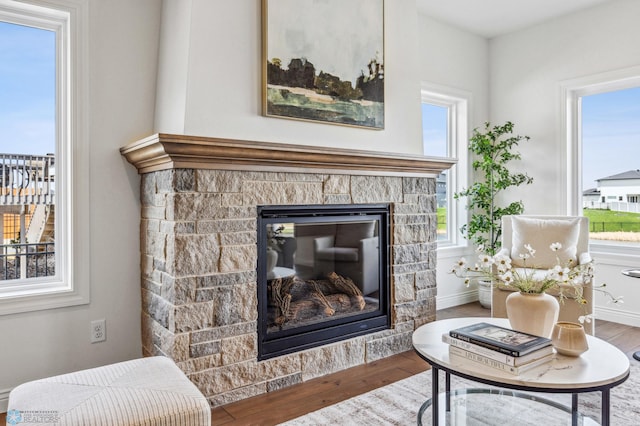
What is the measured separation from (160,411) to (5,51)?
2.12 meters

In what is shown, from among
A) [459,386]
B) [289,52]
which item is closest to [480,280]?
[459,386]

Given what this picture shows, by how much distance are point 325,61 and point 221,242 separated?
126cm

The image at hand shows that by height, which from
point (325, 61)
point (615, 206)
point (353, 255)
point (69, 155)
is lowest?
point (353, 255)

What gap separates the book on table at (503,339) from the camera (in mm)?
1619

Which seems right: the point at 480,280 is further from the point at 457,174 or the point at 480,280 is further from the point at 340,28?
the point at 340,28

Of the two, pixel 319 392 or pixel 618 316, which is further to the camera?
pixel 618 316

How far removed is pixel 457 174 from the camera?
14.8ft

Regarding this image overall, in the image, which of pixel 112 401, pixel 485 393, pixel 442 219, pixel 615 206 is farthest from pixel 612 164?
pixel 112 401

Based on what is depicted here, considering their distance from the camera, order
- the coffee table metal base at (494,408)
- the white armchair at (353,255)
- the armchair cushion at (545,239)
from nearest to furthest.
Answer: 1. the coffee table metal base at (494,408)
2. the white armchair at (353,255)
3. the armchair cushion at (545,239)

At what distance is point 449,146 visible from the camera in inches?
178

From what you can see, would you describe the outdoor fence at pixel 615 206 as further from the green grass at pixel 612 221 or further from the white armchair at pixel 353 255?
the white armchair at pixel 353 255

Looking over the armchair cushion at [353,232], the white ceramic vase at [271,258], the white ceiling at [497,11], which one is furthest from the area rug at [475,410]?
the white ceiling at [497,11]

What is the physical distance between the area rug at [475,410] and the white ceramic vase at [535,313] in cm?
48

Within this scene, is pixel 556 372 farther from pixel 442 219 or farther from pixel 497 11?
pixel 497 11
